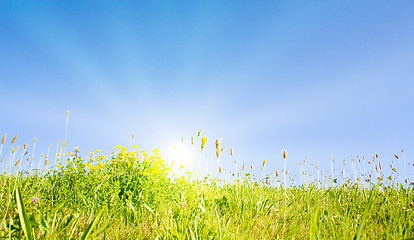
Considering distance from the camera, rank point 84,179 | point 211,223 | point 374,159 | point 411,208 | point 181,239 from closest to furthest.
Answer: point 181,239 < point 211,223 < point 411,208 < point 84,179 < point 374,159

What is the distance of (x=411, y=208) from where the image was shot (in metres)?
3.26

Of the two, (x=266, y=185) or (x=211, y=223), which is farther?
(x=266, y=185)

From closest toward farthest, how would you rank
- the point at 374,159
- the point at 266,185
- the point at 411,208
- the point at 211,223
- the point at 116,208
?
the point at 211,223
the point at 116,208
the point at 411,208
the point at 266,185
the point at 374,159

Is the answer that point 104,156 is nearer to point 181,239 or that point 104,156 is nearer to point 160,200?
point 160,200

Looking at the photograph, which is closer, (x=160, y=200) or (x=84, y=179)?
(x=160, y=200)

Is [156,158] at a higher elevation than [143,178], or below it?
higher

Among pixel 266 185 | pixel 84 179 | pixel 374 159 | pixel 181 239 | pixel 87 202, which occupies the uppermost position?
pixel 374 159

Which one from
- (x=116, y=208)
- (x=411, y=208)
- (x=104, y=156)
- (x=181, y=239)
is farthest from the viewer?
(x=104, y=156)

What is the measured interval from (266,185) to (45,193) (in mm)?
3726

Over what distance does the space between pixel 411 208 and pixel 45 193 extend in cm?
485

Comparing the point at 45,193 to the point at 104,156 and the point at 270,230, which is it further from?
the point at 270,230

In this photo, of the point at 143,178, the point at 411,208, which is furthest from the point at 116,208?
the point at 411,208

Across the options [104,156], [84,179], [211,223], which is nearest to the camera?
[211,223]

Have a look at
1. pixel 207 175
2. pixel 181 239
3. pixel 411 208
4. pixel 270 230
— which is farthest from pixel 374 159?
pixel 181 239
